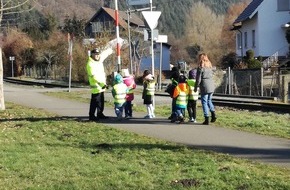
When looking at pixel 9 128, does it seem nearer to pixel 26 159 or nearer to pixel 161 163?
pixel 26 159

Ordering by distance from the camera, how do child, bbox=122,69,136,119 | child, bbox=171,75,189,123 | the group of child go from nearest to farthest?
child, bbox=171,75,189,123, the group of child, child, bbox=122,69,136,119

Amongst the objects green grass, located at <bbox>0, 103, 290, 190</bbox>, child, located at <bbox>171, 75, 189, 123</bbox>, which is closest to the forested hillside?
child, located at <bbox>171, 75, 189, 123</bbox>

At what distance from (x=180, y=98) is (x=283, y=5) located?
1613 inches

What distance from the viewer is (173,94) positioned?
14.3 metres

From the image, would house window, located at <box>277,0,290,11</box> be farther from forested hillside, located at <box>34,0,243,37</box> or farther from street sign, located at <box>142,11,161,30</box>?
forested hillside, located at <box>34,0,243,37</box>

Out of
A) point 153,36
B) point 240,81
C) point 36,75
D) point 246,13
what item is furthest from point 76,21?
point 153,36

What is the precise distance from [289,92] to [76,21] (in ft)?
243

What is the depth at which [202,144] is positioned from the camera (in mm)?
10344

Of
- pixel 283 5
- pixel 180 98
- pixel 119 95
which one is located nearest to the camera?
pixel 180 98

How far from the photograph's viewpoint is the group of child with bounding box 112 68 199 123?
1395 cm

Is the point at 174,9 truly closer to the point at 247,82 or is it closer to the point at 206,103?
the point at 247,82

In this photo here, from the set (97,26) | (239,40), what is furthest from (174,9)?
(239,40)

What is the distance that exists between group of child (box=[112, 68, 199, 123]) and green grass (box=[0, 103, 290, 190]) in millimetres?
2362

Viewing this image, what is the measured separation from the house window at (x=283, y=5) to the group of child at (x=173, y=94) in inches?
1538
